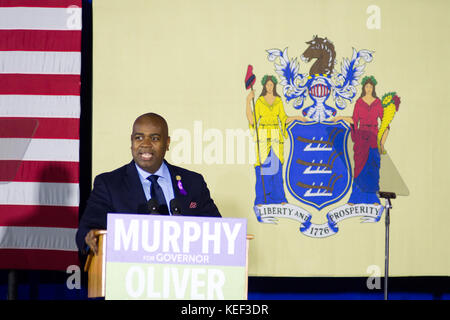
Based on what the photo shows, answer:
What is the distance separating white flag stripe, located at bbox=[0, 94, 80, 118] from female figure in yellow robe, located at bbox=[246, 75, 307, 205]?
1.36m

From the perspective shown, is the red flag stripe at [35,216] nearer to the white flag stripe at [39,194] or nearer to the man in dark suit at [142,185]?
the white flag stripe at [39,194]

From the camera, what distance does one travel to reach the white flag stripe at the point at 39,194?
4.26 m

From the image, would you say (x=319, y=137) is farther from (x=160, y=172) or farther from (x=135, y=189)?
(x=135, y=189)

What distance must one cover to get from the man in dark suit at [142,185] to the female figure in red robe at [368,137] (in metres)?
1.90

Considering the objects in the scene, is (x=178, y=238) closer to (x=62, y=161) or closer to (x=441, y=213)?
(x=62, y=161)

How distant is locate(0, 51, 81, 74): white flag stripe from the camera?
432 cm

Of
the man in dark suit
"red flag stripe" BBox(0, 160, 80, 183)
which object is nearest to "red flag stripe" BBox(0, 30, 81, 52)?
"red flag stripe" BBox(0, 160, 80, 183)

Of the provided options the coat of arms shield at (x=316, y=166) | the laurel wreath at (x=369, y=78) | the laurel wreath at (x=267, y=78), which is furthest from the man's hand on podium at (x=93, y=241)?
the laurel wreath at (x=369, y=78)

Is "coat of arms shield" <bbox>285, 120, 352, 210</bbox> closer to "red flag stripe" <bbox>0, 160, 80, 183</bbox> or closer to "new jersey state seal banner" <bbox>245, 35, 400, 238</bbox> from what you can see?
"new jersey state seal banner" <bbox>245, 35, 400, 238</bbox>

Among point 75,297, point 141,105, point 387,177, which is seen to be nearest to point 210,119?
point 141,105

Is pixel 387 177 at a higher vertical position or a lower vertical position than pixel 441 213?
higher

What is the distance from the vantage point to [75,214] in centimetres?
427

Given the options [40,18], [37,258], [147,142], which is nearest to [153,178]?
[147,142]
